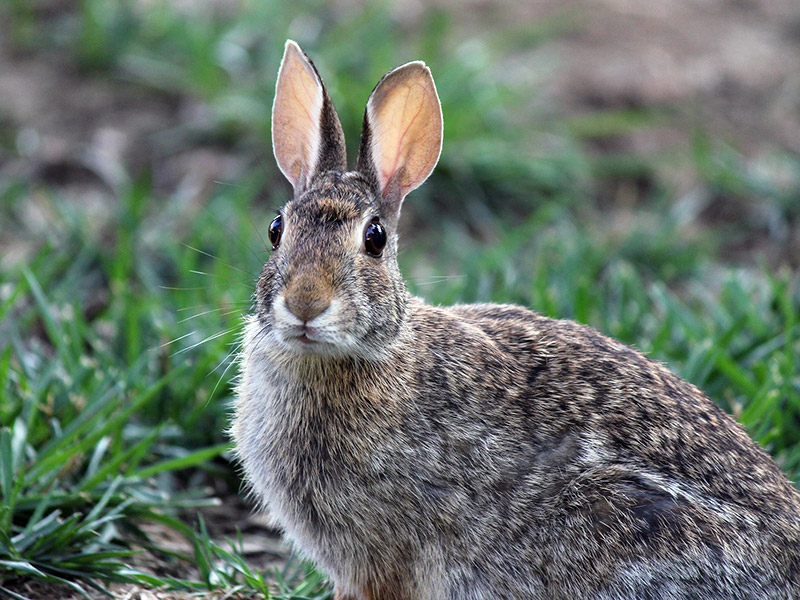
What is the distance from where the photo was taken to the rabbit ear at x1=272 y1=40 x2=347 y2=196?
454 cm

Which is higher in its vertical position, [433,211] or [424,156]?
[424,156]

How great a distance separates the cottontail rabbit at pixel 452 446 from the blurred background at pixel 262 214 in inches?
25.0

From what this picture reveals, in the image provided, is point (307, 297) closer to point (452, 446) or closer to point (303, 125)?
point (452, 446)

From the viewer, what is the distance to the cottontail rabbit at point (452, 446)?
3947 millimetres

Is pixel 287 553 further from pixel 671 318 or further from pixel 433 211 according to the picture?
pixel 433 211

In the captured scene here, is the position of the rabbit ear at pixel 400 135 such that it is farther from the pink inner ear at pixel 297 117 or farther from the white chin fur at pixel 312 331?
the white chin fur at pixel 312 331

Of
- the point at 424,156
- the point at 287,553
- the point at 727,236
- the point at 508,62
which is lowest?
the point at 287,553

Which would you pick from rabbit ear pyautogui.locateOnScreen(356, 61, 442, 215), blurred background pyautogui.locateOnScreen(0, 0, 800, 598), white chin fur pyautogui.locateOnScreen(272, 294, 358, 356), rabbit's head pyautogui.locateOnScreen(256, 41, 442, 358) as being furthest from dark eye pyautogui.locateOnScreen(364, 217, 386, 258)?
blurred background pyautogui.locateOnScreen(0, 0, 800, 598)

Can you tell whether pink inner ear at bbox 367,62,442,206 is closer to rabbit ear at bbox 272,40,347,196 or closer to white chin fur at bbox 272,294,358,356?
rabbit ear at bbox 272,40,347,196

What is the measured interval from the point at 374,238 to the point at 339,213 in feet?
0.55

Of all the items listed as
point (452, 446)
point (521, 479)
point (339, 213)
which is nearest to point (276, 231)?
point (339, 213)

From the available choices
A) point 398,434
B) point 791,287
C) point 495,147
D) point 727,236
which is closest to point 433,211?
point 495,147

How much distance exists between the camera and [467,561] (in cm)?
417

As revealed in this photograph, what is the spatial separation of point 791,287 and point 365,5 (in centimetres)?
492
